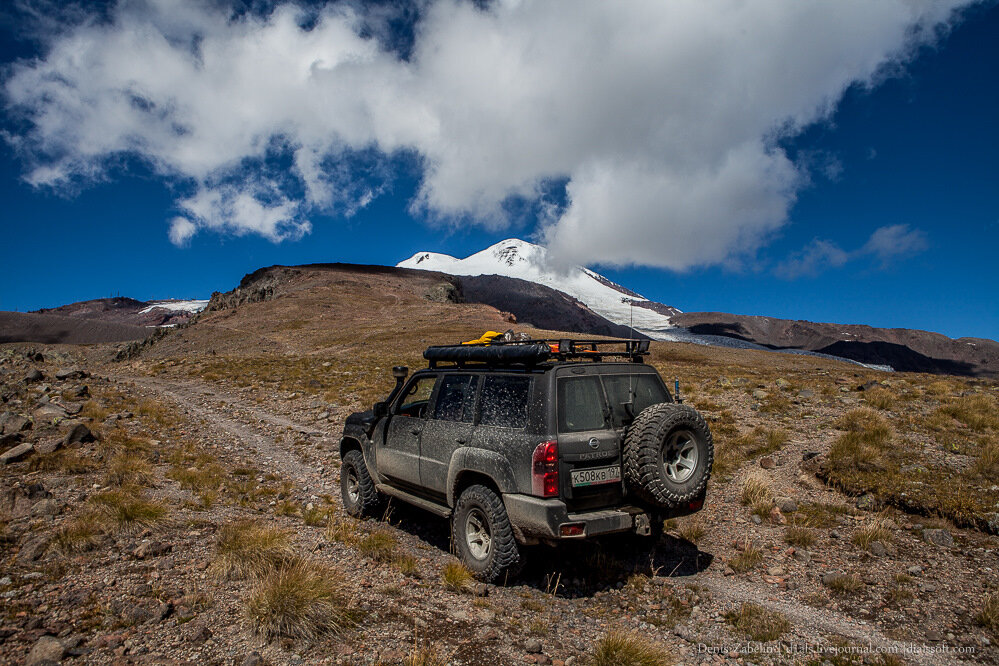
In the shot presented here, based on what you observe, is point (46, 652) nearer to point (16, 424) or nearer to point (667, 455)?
point (667, 455)

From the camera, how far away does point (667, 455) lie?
18.0ft

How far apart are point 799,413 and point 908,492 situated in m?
6.15

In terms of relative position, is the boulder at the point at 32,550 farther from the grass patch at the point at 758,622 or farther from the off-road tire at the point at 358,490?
the grass patch at the point at 758,622

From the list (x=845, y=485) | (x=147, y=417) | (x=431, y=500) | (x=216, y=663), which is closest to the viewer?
(x=216, y=663)

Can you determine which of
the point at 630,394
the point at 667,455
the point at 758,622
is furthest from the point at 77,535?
the point at 758,622

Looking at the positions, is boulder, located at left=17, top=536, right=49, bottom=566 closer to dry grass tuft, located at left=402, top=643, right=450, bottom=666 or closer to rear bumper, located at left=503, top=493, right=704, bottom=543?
dry grass tuft, located at left=402, top=643, right=450, bottom=666

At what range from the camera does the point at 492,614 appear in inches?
189

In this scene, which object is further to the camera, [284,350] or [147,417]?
[284,350]

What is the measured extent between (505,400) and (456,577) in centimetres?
188

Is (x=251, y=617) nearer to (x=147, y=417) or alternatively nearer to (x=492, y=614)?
(x=492, y=614)

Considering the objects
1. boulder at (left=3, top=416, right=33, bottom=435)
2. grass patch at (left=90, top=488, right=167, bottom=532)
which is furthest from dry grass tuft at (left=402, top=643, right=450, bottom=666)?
boulder at (left=3, top=416, right=33, bottom=435)

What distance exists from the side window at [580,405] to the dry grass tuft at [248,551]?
3.15 m

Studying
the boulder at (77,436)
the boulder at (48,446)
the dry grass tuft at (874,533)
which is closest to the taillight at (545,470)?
the dry grass tuft at (874,533)

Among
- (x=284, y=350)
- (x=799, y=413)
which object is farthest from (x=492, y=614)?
→ (x=284, y=350)
